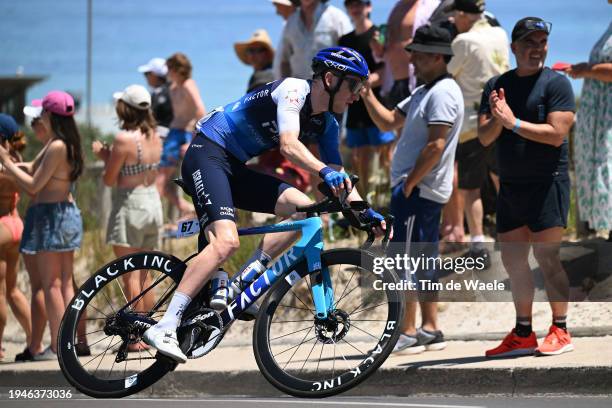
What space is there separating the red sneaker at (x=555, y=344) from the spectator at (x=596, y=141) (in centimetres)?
128

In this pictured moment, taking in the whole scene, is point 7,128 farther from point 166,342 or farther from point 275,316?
point 166,342

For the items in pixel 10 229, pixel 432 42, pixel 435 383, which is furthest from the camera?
pixel 10 229

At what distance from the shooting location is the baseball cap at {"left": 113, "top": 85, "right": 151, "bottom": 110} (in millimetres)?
10734

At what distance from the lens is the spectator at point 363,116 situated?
40.6 ft

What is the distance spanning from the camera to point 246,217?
13469 millimetres

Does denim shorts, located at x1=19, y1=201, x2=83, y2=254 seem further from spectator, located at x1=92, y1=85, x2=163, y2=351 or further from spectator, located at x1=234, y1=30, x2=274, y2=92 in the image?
spectator, located at x1=234, y1=30, x2=274, y2=92

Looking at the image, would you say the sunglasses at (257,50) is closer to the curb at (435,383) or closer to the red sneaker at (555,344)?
the curb at (435,383)

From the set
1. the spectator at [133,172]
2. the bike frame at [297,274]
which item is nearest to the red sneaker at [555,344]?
the bike frame at [297,274]

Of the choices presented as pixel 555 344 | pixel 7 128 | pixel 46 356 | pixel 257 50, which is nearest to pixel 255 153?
pixel 555 344

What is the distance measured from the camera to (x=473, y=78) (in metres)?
11.1

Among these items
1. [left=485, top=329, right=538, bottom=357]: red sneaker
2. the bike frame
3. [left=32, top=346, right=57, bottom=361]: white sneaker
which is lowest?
[left=32, top=346, right=57, bottom=361]: white sneaker

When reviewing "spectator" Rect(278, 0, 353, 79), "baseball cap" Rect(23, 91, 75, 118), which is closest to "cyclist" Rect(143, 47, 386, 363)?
"baseball cap" Rect(23, 91, 75, 118)

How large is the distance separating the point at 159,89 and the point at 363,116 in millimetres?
3181

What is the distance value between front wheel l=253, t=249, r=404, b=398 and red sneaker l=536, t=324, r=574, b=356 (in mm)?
1371
